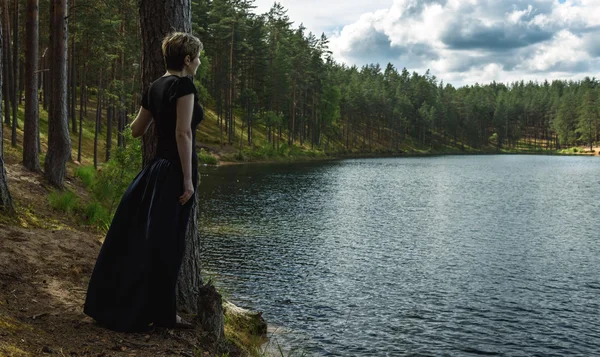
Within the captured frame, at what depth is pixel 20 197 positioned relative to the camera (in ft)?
43.0

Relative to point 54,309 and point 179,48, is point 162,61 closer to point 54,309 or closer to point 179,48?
point 179,48

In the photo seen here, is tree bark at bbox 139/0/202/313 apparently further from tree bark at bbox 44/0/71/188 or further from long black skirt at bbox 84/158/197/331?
tree bark at bbox 44/0/71/188

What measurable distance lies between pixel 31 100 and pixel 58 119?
1655 millimetres

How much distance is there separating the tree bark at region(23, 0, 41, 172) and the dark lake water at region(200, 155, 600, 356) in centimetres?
670

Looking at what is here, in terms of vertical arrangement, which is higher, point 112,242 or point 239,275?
point 112,242

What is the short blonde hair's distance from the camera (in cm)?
523

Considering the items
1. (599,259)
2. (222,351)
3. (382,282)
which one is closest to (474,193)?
(599,259)

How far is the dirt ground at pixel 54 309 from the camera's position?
4.95m

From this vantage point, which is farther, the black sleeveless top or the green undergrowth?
the green undergrowth

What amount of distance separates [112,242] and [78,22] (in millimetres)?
26455

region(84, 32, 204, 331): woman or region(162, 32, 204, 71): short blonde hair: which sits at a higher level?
region(162, 32, 204, 71): short blonde hair

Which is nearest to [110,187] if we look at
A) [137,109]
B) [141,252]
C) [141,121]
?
[141,121]

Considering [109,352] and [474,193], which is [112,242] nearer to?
[109,352]

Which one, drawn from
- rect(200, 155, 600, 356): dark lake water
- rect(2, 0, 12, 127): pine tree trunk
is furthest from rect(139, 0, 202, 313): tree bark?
rect(2, 0, 12, 127): pine tree trunk
